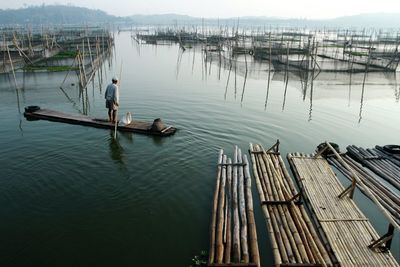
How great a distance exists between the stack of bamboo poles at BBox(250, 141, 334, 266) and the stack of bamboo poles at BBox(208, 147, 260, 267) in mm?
446

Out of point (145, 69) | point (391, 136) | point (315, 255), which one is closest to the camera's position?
point (315, 255)

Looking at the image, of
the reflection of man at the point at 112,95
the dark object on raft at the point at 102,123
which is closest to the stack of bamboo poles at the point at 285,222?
the dark object on raft at the point at 102,123

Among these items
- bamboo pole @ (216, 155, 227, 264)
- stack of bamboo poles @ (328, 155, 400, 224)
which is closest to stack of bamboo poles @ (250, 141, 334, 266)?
bamboo pole @ (216, 155, 227, 264)

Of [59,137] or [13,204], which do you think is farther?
[59,137]

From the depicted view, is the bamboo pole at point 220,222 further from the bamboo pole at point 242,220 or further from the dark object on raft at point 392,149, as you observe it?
the dark object on raft at point 392,149

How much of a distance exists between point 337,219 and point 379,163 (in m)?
5.32

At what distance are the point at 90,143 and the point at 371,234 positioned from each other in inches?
427

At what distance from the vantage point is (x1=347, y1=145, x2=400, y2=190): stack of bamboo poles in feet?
36.1

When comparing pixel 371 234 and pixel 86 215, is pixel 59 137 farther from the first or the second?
pixel 371 234

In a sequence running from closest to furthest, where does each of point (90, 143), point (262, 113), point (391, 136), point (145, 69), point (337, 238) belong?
point (337, 238), point (90, 143), point (391, 136), point (262, 113), point (145, 69)

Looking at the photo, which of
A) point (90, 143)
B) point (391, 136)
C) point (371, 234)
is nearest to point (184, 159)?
point (90, 143)

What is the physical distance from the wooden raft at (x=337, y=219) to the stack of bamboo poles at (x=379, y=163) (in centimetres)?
181

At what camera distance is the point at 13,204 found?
356 inches

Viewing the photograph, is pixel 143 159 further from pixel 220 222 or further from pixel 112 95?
pixel 220 222
